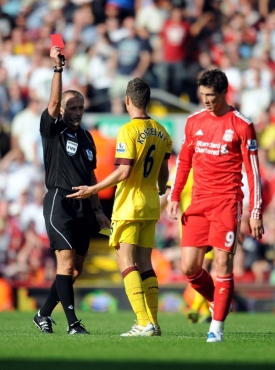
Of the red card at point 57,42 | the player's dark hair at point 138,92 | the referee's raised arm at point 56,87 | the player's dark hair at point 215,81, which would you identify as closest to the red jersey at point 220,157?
the player's dark hair at point 215,81

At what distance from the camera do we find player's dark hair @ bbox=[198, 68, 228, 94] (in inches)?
319

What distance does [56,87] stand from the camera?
8.71 meters

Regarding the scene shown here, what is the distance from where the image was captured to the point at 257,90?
19.2 meters

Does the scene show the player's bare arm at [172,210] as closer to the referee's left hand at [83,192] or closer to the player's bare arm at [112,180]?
the player's bare arm at [112,180]

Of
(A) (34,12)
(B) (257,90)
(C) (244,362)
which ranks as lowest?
(C) (244,362)

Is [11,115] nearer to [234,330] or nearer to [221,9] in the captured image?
[221,9]

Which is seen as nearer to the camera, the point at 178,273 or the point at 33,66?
the point at 178,273

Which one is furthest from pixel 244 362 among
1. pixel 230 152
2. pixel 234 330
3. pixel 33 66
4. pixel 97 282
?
pixel 33 66

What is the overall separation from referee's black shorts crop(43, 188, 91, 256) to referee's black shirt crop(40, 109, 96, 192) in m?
0.12

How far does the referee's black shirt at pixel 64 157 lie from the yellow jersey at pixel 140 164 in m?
0.51

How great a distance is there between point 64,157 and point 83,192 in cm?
56

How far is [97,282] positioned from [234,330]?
6768 mm

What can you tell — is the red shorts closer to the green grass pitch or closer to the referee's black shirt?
the green grass pitch

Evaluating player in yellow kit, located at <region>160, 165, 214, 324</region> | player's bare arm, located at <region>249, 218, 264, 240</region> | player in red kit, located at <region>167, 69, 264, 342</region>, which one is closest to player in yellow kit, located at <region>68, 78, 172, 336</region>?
player in red kit, located at <region>167, 69, 264, 342</region>
